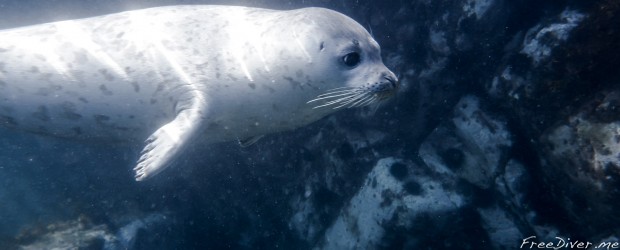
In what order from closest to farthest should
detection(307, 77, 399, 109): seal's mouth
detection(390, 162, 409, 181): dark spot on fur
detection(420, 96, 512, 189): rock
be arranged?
detection(307, 77, 399, 109): seal's mouth, detection(420, 96, 512, 189): rock, detection(390, 162, 409, 181): dark spot on fur

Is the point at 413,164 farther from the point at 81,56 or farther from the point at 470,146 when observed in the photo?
the point at 81,56

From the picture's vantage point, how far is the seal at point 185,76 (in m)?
2.84

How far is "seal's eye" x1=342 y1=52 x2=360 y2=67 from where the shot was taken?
9.25 ft

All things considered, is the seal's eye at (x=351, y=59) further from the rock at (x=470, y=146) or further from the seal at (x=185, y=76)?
the rock at (x=470, y=146)

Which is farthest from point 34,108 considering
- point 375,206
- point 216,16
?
point 375,206

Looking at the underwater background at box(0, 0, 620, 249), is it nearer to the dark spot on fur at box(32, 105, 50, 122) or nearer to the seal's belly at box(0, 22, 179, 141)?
the dark spot on fur at box(32, 105, 50, 122)

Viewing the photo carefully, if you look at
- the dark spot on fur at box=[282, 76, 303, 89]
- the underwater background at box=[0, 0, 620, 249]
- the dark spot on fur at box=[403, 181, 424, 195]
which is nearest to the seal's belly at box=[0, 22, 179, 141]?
the dark spot on fur at box=[282, 76, 303, 89]

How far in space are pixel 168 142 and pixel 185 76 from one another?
651 millimetres

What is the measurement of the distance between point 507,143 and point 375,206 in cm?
155

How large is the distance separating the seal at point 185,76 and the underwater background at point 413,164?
1324mm

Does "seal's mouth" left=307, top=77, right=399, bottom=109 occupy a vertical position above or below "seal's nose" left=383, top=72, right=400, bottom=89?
below

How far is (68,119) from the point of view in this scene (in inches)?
121

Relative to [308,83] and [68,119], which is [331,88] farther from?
[68,119]

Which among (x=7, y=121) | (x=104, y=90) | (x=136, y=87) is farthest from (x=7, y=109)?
(x=136, y=87)
